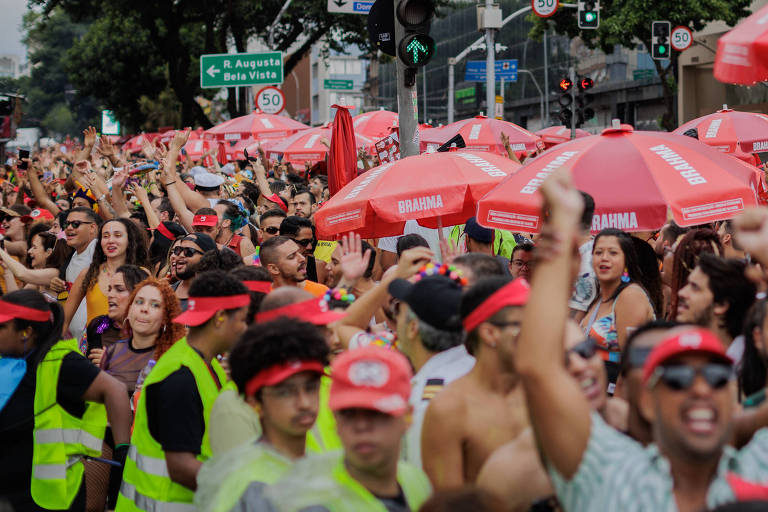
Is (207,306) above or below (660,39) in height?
below

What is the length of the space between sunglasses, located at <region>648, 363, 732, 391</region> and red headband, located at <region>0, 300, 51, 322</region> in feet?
10.9

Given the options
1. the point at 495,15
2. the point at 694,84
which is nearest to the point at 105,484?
the point at 495,15

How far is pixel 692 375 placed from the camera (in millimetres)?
2555

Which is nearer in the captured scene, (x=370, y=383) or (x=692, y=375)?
(x=692, y=375)

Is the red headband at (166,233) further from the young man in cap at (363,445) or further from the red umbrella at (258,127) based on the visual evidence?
the red umbrella at (258,127)

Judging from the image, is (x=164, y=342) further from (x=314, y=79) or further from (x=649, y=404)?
(x=314, y=79)

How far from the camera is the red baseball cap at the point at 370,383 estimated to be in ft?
9.59

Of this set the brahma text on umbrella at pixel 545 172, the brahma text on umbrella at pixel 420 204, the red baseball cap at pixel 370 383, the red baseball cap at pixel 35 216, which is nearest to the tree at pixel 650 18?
the red baseball cap at pixel 35 216

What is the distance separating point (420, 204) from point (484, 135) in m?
7.59

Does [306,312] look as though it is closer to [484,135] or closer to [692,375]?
[692,375]

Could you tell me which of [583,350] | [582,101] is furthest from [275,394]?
[582,101]

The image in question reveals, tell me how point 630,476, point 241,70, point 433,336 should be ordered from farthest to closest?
1. point 241,70
2. point 433,336
3. point 630,476

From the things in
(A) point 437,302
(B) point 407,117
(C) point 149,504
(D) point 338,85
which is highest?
(D) point 338,85

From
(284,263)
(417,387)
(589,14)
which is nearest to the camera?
(417,387)
